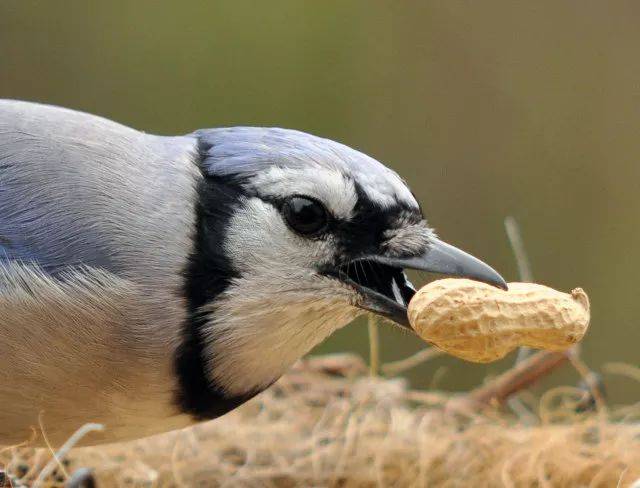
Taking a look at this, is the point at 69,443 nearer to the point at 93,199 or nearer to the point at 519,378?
the point at 93,199

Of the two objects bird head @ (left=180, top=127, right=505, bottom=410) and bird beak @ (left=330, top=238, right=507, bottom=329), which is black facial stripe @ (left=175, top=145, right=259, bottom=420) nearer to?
bird head @ (left=180, top=127, right=505, bottom=410)

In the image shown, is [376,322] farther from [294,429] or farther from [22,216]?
[22,216]

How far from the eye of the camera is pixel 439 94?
339 cm

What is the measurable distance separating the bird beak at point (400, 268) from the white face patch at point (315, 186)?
0.08 meters

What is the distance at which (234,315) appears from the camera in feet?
4.83

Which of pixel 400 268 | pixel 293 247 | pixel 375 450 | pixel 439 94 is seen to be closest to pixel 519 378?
pixel 375 450

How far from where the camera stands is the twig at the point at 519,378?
1.84m

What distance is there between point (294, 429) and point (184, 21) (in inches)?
74.3

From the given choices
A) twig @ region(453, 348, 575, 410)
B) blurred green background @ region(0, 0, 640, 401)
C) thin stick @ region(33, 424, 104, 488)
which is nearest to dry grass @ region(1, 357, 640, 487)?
twig @ region(453, 348, 575, 410)

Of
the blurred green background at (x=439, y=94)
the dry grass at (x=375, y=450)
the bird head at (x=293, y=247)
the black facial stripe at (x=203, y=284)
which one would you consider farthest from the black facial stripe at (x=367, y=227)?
the blurred green background at (x=439, y=94)

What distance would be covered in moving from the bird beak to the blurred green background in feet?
5.35

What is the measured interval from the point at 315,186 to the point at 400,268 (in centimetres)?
16

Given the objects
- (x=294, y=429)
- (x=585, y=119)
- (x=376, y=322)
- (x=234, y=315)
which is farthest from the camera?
(x=585, y=119)

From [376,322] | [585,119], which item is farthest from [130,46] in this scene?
[376,322]
